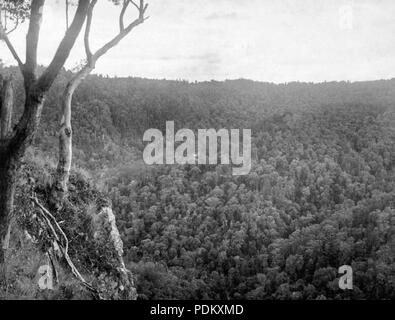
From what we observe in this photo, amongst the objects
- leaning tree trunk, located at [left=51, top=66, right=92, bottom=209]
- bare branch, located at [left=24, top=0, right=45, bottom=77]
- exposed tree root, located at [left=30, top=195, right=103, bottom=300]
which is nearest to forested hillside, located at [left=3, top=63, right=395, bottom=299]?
leaning tree trunk, located at [left=51, top=66, right=92, bottom=209]

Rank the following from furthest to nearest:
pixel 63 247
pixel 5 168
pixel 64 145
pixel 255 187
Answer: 1. pixel 255 187
2. pixel 64 145
3. pixel 63 247
4. pixel 5 168

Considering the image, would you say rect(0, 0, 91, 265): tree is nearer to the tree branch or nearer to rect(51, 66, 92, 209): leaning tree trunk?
the tree branch

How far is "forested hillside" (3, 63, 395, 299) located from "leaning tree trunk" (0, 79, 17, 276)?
140 ft

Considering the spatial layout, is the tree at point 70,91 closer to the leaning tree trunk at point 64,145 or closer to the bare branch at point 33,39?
the leaning tree trunk at point 64,145

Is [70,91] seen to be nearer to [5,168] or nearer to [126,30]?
[126,30]

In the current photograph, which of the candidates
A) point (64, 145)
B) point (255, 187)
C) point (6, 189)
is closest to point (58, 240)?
point (64, 145)

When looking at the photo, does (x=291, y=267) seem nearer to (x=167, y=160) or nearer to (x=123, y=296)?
(x=167, y=160)

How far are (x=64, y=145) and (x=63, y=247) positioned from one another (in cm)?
244

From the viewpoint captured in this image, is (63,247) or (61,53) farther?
(63,247)

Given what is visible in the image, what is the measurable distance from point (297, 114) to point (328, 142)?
1321 centimetres

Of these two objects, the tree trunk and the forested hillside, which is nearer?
the tree trunk

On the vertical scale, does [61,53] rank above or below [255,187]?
above

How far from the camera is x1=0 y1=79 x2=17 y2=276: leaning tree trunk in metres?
7.19

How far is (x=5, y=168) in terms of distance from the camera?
23.6ft
